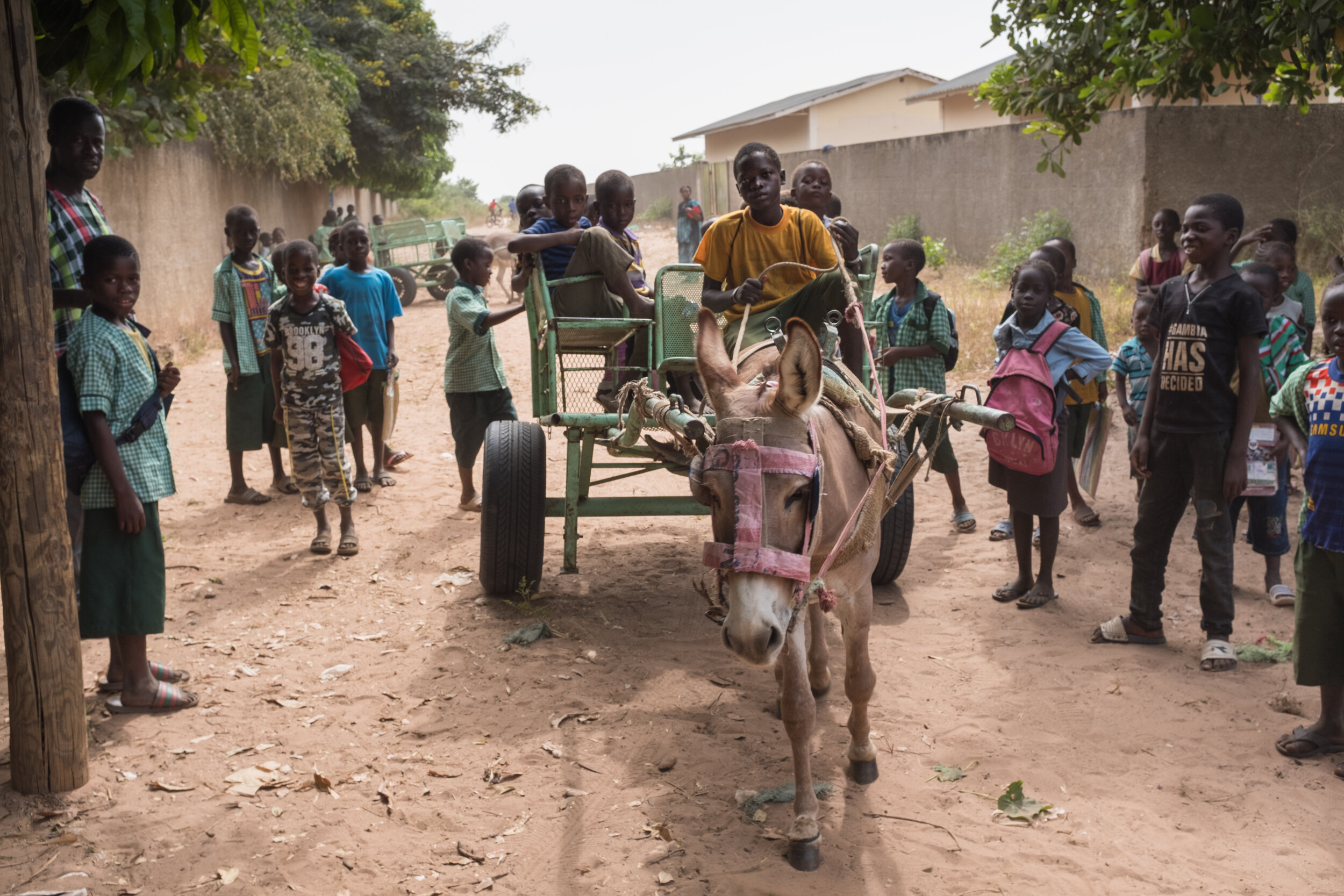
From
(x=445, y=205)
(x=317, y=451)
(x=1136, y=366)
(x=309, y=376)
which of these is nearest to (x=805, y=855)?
(x=1136, y=366)

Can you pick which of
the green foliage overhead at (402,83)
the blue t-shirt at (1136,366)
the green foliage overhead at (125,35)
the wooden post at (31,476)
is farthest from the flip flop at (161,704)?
the green foliage overhead at (402,83)

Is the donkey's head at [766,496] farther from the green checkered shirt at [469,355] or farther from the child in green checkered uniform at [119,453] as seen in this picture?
the green checkered shirt at [469,355]

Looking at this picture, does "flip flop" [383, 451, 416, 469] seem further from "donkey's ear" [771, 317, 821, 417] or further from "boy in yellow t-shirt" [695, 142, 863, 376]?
"donkey's ear" [771, 317, 821, 417]

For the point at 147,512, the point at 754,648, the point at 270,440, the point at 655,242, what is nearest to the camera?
the point at 754,648

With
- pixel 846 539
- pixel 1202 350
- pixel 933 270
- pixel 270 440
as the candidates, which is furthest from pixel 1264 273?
pixel 933 270

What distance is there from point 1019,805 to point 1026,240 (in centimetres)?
1421

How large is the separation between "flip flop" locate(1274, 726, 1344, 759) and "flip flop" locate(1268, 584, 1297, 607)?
1.71m

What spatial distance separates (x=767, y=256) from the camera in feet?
16.3

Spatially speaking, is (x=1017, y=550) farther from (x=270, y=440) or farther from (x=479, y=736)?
(x=270, y=440)

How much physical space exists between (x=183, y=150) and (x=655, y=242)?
615 inches

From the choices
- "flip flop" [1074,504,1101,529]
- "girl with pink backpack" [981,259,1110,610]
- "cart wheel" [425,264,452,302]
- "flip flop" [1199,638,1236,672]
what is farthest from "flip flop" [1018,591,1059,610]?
"cart wheel" [425,264,452,302]

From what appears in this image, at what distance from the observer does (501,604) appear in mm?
5738

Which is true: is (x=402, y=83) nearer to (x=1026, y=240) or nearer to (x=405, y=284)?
(x=405, y=284)

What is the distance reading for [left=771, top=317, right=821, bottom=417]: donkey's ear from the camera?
2848 mm
